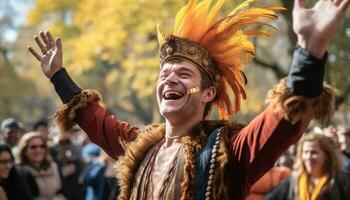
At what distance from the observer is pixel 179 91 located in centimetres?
361

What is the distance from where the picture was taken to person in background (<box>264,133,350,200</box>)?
237 inches

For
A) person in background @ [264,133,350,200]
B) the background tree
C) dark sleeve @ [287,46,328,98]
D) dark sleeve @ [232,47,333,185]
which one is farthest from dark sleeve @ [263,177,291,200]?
dark sleeve @ [287,46,328,98]

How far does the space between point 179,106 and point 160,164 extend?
0.32 m

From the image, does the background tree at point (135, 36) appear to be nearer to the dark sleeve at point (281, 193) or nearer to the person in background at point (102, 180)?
the person in background at point (102, 180)

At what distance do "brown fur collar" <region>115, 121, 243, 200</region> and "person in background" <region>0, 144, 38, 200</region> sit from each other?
9.06 feet

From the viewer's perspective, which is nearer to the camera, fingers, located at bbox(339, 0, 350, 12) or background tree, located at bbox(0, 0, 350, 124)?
fingers, located at bbox(339, 0, 350, 12)

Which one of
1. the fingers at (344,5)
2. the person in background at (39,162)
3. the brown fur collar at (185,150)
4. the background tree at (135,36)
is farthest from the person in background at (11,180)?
the fingers at (344,5)

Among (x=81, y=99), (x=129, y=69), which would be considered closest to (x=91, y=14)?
(x=129, y=69)

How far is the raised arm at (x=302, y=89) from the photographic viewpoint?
281 cm

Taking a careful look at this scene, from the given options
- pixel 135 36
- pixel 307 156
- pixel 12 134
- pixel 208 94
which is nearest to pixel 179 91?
pixel 208 94

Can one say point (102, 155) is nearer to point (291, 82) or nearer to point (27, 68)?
point (291, 82)

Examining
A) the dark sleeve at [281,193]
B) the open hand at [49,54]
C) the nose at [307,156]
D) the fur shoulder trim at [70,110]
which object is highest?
the open hand at [49,54]

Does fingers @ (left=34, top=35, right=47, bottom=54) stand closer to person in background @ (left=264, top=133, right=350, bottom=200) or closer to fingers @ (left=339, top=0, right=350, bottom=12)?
fingers @ (left=339, top=0, right=350, bottom=12)

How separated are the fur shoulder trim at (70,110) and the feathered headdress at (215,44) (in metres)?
0.60
